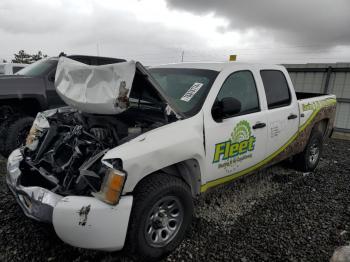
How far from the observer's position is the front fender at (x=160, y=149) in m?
2.00

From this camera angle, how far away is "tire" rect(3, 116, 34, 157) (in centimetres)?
436

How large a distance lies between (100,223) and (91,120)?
1.23 metres

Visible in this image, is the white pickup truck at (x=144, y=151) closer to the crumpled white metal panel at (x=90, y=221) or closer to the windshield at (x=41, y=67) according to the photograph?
the crumpled white metal panel at (x=90, y=221)

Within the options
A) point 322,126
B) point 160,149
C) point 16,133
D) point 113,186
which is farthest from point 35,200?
point 322,126

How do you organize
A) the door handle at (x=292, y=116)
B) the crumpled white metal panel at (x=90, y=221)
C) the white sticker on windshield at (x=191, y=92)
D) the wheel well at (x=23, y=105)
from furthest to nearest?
the wheel well at (x=23, y=105) < the door handle at (x=292, y=116) < the white sticker on windshield at (x=191, y=92) < the crumpled white metal panel at (x=90, y=221)

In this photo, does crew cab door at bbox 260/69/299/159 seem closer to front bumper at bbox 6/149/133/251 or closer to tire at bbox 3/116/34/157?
front bumper at bbox 6/149/133/251

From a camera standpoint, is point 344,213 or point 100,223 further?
point 344,213

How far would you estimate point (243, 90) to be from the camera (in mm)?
3156

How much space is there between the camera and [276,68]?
12.4ft

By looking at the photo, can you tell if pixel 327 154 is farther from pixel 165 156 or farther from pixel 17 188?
pixel 17 188

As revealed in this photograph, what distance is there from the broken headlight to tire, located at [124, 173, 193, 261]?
21cm

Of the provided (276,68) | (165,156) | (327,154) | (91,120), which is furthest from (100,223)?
(327,154)

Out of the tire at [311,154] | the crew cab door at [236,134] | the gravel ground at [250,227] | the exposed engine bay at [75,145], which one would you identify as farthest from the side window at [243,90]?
the tire at [311,154]

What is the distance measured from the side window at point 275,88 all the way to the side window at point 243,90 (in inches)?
→ 10.2
